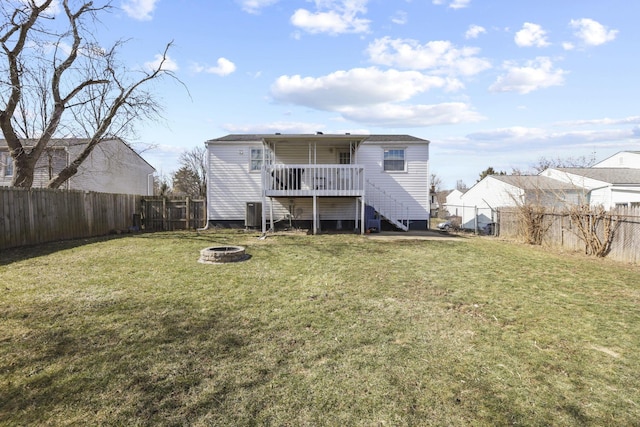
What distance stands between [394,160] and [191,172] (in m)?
26.9

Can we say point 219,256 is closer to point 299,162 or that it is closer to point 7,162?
point 299,162

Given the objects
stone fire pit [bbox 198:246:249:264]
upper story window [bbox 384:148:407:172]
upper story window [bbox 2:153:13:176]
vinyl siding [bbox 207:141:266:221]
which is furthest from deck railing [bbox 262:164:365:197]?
upper story window [bbox 2:153:13:176]

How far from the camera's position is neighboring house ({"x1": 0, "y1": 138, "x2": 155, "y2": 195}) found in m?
18.8

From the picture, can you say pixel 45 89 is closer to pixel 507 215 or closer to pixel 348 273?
pixel 348 273

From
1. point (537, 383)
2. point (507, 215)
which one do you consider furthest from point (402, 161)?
point (537, 383)

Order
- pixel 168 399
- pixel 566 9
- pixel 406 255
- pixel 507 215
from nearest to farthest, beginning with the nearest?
pixel 168 399, pixel 406 255, pixel 566 9, pixel 507 215

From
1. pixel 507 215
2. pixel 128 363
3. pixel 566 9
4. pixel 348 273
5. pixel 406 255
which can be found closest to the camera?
pixel 128 363

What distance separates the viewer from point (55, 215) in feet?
34.8

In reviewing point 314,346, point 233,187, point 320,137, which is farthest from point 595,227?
point 233,187

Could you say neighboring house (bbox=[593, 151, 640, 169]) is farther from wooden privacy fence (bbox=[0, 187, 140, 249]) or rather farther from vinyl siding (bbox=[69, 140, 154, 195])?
vinyl siding (bbox=[69, 140, 154, 195])

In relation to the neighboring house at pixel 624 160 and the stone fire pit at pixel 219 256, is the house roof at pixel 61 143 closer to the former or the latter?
the stone fire pit at pixel 219 256

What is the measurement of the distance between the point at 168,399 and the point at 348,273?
4.57 meters

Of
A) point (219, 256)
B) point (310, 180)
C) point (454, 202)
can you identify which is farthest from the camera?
point (454, 202)

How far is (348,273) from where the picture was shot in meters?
6.80
